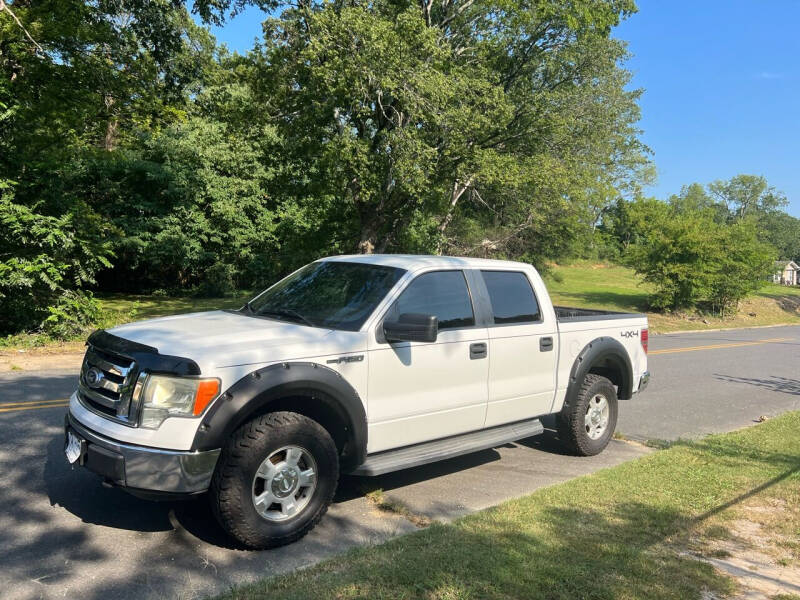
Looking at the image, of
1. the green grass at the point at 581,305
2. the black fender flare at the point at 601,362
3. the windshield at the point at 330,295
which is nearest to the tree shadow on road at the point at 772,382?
the black fender flare at the point at 601,362

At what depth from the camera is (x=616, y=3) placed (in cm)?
2234

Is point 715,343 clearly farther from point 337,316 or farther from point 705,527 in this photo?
point 337,316

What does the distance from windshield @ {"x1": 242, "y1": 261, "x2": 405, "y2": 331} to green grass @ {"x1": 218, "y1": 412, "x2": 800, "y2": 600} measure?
5.33ft

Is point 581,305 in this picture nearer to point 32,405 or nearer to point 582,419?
point 582,419

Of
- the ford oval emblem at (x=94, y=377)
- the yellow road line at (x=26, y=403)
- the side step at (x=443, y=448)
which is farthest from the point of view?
the yellow road line at (x=26, y=403)

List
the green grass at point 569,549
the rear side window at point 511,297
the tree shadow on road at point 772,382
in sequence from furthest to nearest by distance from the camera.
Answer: the tree shadow on road at point 772,382, the rear side window at point 511,297, the green grass at point 569,549

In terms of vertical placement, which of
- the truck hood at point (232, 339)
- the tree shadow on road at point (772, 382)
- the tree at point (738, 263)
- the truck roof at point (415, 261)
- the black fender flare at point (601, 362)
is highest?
the tree at point (738, 263)

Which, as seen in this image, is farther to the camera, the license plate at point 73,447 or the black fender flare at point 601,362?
the black fender flare at point 601,362

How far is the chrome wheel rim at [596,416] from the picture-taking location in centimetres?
657

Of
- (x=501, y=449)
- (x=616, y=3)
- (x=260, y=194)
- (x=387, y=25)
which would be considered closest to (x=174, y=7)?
(x=387, y=25)

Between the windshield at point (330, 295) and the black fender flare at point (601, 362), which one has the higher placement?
the windshield at point (330, 295)

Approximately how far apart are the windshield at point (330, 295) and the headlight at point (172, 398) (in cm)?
111

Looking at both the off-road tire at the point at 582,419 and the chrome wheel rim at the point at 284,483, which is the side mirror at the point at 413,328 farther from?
the off-road tire at the point at 582,419

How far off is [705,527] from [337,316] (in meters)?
3.11
